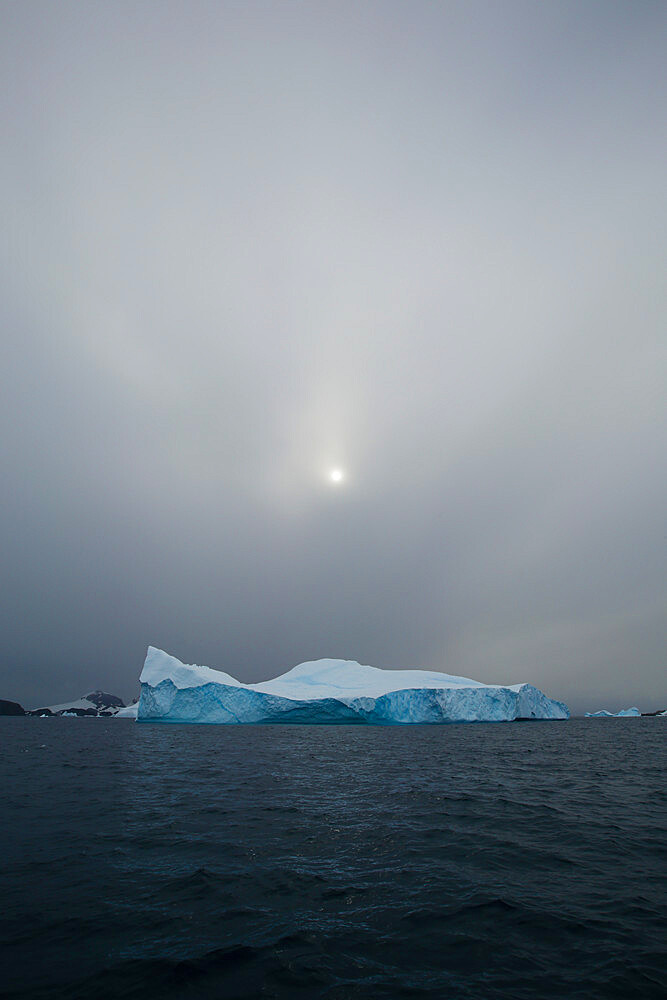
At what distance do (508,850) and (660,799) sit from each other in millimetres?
7746

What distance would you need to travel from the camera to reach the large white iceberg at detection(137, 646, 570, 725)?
1922 inches

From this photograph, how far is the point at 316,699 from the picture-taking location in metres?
47.6

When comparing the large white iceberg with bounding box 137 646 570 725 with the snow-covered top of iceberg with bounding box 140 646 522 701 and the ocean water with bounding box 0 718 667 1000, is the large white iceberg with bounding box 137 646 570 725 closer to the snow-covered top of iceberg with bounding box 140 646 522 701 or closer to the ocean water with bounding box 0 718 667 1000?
the snow-covered top of iceberg with bounding box 140 646 522 701

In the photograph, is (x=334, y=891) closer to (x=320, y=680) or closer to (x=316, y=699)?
(x=316, y=699)

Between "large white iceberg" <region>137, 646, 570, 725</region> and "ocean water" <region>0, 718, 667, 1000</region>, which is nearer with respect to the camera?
"ocean water" <region>0, 718, 667, 1000</region>

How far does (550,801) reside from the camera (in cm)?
1289

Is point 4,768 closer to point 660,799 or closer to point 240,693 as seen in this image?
point 660,799

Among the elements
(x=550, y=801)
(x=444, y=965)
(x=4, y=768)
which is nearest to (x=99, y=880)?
(x=444, y=965)

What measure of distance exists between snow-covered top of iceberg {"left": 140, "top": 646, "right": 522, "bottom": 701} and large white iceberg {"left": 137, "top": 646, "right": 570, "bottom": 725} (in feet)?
0.34

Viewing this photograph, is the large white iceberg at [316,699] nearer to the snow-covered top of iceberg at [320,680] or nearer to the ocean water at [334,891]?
the snow-covered top of iceberg at [320,680]

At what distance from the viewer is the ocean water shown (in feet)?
15.5

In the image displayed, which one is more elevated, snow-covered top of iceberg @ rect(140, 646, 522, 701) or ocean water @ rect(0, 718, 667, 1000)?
snow-covered top of iceberg @ rect(140, 646, 522, 701)

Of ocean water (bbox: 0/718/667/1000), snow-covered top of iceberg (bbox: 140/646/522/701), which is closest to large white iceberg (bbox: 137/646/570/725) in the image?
snow-covered top of iceberg (bbox: 140/646/522/701)

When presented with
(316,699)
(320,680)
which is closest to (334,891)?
(316,699)
